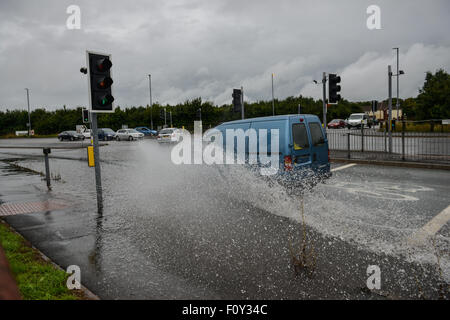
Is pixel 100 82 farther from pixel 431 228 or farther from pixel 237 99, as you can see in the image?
pixel 237 99

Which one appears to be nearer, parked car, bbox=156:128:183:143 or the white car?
parked car, bbox=156:128:183:143

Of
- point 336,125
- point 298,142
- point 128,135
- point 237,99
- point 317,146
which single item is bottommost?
point 317,146

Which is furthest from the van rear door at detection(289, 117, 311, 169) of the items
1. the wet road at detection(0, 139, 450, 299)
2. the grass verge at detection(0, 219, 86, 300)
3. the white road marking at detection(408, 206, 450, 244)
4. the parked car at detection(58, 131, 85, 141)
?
the parked car at detection(58, 131, 85, 141)

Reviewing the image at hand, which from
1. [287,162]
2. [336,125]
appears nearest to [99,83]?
[287,162]

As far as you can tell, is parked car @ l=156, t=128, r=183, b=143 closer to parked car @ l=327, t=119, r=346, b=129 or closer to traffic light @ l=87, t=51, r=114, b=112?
parked car @ l=327, t=119, r=346, b=129

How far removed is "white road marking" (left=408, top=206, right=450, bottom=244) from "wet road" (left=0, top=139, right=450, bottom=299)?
0.10 metres

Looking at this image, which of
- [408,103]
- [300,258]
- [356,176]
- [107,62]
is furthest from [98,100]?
[408,103]

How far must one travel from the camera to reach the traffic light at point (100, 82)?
7.08m

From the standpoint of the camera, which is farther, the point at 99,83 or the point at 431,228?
the point at 99,83

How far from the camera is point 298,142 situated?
25.9ft

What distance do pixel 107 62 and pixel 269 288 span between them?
583cm

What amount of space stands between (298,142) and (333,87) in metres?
8.45

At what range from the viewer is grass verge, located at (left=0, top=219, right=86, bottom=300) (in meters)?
3.30

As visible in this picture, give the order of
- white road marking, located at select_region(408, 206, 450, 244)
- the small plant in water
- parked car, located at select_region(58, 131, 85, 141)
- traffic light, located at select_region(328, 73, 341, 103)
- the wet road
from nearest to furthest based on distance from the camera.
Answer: the wet road, the small plant in water, white road marking, located at select_region(408, 206, 450, 244), traffic light, located at select_region(328, 73, 341, 103), parked car, located at select_region(58, 131, 85, 141)
